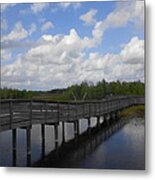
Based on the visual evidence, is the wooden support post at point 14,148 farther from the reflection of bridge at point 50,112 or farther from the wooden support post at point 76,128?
the wooden support post at point 76,128

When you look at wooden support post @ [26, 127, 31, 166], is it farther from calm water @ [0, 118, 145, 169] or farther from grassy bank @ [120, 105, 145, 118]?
grassy bank @ [120, 105, 145, 118]

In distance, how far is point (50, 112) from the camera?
2.84 metres

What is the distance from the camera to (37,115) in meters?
2.84

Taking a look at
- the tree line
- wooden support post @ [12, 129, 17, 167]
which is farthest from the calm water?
the tree line

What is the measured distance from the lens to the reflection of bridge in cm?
278

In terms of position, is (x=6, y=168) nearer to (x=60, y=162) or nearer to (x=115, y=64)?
(x=60, y=162)

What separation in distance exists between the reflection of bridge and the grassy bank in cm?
3

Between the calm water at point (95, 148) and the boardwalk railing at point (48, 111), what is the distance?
43 millimetres

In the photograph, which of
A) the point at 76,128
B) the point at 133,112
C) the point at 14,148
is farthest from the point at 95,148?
the point at 14,148

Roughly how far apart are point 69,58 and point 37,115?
0.39m

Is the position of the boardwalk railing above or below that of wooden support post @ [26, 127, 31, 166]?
above

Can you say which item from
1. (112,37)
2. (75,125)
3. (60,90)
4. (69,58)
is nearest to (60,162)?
(75,125)

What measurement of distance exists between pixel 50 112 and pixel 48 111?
0.5 inches

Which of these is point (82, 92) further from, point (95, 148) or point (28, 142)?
point (28, 142)
